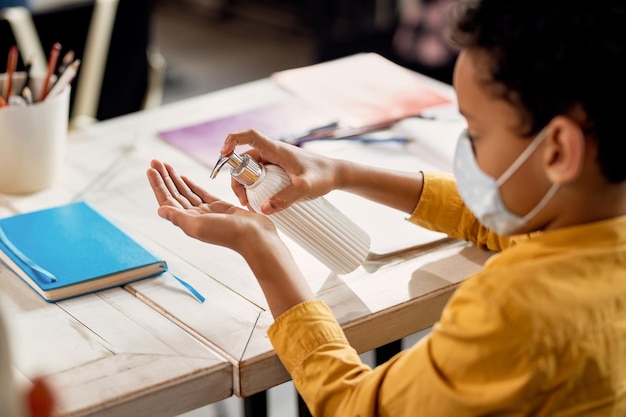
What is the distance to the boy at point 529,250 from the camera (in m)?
0.86

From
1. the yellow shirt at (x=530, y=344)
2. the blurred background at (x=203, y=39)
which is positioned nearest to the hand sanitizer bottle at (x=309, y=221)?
the yellow shirt at (x=530, y=344)

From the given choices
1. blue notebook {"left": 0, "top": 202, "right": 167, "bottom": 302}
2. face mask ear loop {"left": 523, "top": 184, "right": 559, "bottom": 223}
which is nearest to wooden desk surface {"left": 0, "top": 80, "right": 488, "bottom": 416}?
blue notebook {"left": 0, "top": 202, "right": 167, "bottom": 302}

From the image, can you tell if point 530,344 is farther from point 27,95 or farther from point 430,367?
point 27,95

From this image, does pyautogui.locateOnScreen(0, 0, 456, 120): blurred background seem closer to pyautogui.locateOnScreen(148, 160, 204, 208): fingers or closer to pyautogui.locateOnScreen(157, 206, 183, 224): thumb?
Answer: pyautogui.locateOnScreen(148, 160, 204, 208): fingers

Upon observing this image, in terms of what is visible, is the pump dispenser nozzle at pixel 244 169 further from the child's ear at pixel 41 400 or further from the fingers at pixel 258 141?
the child's ear at pixel 41 400

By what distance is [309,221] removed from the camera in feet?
3.86

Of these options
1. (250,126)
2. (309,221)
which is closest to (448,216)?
(309,221)

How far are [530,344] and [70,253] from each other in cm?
60

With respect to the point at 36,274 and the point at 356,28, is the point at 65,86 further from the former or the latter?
the point at 356,28

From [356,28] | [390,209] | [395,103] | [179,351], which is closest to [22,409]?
[179,351]

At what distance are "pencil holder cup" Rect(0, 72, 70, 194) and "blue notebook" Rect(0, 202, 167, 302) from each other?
10cm

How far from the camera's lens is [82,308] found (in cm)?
112

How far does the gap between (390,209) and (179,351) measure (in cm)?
45

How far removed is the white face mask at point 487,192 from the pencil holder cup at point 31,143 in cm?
64
